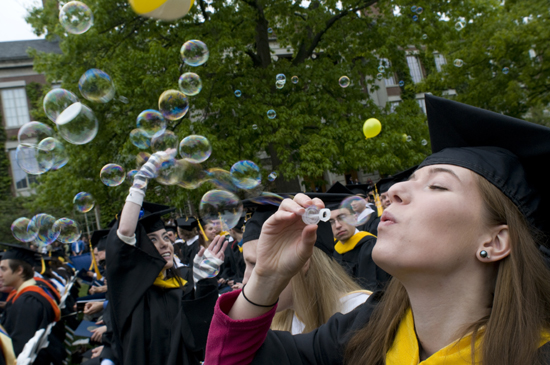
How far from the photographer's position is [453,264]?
4.50 ft

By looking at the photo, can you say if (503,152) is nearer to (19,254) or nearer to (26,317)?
(26,317)

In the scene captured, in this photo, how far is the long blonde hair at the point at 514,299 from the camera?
1.22 m

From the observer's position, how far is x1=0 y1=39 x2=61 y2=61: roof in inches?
1078

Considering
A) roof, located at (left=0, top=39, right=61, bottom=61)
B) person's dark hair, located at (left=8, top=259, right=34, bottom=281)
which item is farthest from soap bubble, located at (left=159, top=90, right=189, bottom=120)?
roof, located at (left=0, top=39, right=61, bottom=61)

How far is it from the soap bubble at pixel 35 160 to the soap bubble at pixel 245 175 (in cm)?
319

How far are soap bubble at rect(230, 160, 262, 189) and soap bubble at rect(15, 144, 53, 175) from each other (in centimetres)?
319

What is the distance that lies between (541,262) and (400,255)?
46cm

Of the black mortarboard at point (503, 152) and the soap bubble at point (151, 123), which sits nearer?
the black mortarboard at point (503, 152)

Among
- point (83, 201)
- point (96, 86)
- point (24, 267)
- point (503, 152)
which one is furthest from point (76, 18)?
point (503, 152)

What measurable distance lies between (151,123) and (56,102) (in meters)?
1.20

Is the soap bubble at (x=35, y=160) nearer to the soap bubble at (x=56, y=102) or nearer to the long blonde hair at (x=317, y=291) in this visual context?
the soap bubble at (x=56, y=102)

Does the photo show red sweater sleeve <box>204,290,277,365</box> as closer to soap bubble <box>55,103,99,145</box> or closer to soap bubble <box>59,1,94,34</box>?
soap bubble <box>55,103,99,145</box>

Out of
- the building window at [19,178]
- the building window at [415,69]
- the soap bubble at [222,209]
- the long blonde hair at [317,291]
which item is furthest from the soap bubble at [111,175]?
the building window at [19,178]

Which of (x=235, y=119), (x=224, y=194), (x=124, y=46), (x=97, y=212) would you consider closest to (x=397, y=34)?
(x=235, y=119)
